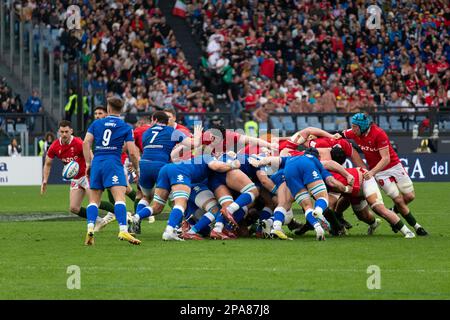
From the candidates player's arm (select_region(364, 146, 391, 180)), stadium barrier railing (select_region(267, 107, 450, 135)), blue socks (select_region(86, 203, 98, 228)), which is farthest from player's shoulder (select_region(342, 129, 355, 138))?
stadium barrier railing (select_region(267, 107, 450, 135))

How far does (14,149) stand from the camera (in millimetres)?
36312

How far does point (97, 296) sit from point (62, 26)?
31.6m

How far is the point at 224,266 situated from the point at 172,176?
3.71 metres

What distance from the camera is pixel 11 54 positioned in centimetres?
3984

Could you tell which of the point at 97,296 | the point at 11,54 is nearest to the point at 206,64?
the point at 11,54

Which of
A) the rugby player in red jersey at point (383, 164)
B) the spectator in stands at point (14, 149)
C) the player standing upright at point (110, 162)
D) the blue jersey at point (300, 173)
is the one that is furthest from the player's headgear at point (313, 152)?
the spectator in stands at point (14, 149)

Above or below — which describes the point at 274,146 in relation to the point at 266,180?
above

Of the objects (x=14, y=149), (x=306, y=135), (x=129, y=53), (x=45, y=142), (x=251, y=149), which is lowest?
(x=14, y=149)

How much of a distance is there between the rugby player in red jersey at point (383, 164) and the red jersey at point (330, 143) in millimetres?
133

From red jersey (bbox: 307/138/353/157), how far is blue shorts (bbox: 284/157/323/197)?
5.64 feet

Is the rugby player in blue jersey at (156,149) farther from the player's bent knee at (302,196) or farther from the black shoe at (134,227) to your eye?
the player's bent knee at (302,196)

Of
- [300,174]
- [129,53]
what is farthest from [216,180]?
[129,53]

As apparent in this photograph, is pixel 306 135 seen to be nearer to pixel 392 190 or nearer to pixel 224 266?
pixel 392 190

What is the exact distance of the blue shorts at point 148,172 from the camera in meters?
18.3
